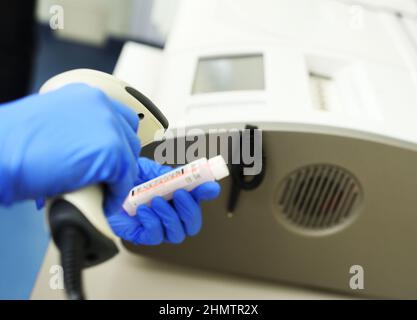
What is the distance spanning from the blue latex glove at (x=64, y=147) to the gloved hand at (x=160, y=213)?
0.17 metres

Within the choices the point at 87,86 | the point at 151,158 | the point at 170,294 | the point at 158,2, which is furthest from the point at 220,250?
the point at 158,2

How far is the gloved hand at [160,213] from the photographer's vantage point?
58cm

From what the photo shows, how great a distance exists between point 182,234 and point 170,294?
0.56 ft

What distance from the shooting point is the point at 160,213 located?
0.59 m

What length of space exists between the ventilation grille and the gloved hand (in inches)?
5.7

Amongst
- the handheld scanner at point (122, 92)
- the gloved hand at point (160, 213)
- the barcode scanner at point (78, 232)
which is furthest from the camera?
the gloved hand at point (160, 213)

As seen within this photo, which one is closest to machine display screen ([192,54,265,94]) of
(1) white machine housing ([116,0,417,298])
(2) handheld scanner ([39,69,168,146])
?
(1) white machine housing ([116,0,417,298])

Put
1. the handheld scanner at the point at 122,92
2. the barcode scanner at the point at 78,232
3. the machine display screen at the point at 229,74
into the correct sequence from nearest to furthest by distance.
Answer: the barcode scanner at the point at 78,232 → the handheld scanner at the point at 122,92 → the machine display screen at the point at 229,74
